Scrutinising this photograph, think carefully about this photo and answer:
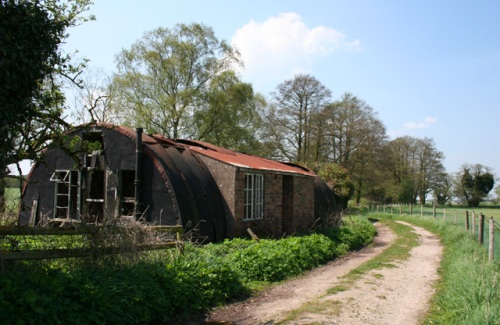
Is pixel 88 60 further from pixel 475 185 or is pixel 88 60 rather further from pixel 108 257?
pixel 475 185

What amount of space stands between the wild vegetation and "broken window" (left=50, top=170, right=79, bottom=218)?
246 inches

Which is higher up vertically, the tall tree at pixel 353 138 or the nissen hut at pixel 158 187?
the tall tree at pixel 353 138

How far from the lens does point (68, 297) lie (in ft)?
20.6

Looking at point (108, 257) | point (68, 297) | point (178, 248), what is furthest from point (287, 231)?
point (68, 297)

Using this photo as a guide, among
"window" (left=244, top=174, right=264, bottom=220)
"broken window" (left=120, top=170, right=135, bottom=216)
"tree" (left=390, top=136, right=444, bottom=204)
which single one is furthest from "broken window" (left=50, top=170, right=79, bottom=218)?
"tree" (left=390, top=136, right=444, bottom=204)

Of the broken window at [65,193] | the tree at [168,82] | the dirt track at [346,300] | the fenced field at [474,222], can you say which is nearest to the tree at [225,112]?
the tree at [168,82]

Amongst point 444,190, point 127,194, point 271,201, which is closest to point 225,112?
point 271,201

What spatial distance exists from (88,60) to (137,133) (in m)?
5.69

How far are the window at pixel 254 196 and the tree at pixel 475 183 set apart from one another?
6452cm

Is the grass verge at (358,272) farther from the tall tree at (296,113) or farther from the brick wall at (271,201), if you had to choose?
the tall tree at (296,113)

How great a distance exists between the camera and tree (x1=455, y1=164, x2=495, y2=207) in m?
70.9

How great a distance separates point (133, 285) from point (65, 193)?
1001 cm

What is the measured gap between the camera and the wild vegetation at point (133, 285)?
581 cm

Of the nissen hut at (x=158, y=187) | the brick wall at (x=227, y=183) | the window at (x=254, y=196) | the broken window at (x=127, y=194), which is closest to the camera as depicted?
the nissen hut at (x=158, y=187)
